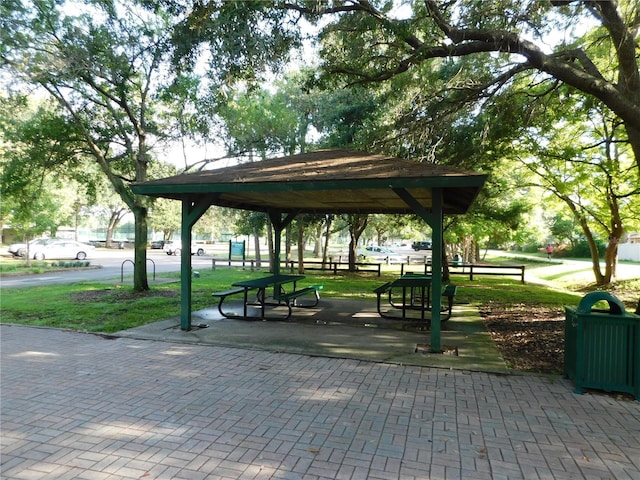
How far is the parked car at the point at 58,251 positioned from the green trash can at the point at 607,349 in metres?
29.2

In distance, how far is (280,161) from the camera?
8547mm

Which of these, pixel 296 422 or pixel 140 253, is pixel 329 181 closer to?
pixel 296 422

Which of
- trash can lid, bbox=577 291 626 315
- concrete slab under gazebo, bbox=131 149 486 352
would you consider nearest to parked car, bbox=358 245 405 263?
concrete slab under gazebo, bbox=131 149 486 352

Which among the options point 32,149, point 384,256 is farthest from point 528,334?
point 384,256

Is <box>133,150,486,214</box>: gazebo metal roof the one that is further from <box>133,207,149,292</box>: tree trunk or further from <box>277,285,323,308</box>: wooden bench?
<box>133,207,149,292</box>: tree trunk

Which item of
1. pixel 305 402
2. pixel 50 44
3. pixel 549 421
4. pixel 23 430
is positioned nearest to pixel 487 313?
pixel 549 421

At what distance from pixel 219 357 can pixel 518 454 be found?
13.4 ft

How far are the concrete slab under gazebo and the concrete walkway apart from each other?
6.16 feet

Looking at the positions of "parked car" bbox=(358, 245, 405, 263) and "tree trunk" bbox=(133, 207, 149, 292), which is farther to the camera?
"parked car" bbox=(358, 245, 405, 263)

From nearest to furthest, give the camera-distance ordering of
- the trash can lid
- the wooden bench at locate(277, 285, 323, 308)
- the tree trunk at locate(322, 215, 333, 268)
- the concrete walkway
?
the concrete walkway < the trash can lid < the wooden bench at locate(277, 285, 323, 308) < the tree trunk at locate(322, 215, 333, 268)

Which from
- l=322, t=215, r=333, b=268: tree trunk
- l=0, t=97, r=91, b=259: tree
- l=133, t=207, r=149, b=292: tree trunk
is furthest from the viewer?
l=322, t=215, r=333, b=268: tree trunk

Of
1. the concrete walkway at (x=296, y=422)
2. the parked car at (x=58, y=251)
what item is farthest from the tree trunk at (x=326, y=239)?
the concrete walkway at (x=296, y=422)

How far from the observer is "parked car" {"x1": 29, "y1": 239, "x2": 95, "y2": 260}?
2580cm

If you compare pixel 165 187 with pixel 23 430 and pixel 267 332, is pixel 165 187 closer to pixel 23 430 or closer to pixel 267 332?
pixel 267 332
